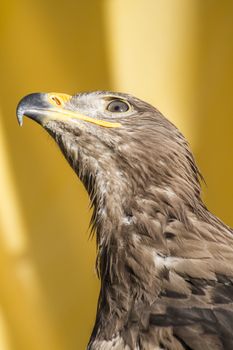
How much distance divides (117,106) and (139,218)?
36 centimetres

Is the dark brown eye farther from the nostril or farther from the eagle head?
the nostril

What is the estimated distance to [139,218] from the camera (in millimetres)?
2217

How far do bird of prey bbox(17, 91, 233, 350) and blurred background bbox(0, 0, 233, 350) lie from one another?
843 mm

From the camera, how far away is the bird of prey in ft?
6.56

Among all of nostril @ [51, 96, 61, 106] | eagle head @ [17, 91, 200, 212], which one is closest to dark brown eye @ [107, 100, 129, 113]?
eagle head @ [17, 91, 200, 212]

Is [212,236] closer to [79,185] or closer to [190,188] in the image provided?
[190,188]

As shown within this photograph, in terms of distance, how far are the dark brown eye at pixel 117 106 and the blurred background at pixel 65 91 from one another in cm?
85

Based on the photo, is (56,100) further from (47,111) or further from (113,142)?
(113,142)

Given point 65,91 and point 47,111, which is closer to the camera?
point 47,111

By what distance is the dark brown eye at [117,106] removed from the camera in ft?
→ 7.63

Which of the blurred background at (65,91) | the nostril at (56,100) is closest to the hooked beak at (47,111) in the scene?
the nostril at (56,100)

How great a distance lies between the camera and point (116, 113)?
2324mm

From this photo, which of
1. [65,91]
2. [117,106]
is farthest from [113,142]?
[65,91]

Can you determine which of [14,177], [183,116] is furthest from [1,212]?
[183,116]
